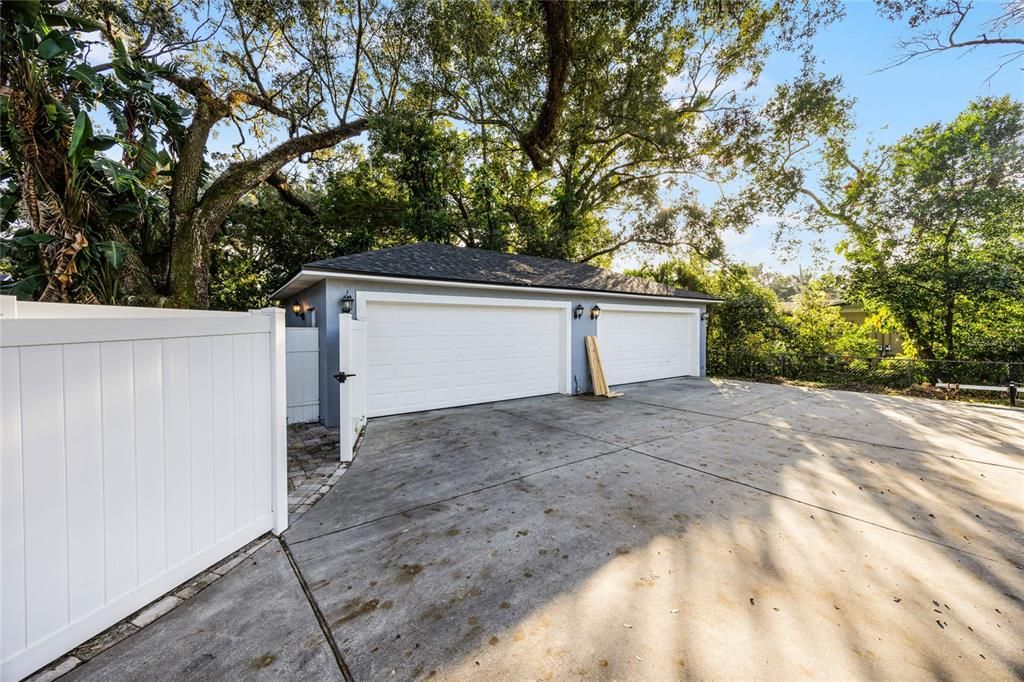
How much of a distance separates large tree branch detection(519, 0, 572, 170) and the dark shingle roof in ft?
13.7

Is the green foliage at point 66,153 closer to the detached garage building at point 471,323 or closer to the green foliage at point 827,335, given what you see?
the detached garage building at point 471,323

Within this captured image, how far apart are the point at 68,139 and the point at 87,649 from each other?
8.27 metres

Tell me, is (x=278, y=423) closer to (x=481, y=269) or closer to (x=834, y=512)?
(x=834, y=512)

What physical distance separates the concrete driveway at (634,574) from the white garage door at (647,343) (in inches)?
190

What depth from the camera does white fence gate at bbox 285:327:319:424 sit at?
6344 mm

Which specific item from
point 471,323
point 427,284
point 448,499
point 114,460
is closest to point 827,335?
point 471,323

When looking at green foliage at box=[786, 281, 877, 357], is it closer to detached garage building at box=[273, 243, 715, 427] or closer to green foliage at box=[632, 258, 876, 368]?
green foliage at box=[632, 258, 876, 368]

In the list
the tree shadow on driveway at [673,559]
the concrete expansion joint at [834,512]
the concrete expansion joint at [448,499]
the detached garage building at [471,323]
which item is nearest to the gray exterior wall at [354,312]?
the detached garage building at [471,323]

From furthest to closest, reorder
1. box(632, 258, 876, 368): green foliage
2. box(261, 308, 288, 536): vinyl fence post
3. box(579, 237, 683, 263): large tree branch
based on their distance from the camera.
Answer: box(579, 237, 683, 263): large tree branch → box(632, 258, 876, 368): green foliage → box(261, 308, 288, 536): vinyl fence post

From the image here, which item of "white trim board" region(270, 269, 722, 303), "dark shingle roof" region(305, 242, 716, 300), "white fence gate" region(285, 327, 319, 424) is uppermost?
"dark shingle roof" region(305, 242, 716, 300)

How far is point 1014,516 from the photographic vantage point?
9.68 feet

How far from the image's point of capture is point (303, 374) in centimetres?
646

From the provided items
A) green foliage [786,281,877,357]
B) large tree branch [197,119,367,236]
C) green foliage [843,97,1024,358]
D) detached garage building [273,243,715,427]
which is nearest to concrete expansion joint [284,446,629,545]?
detached garage building [273,243,715,427]

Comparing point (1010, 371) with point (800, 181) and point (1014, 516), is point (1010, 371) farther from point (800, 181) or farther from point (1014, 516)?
point (1014, 516)
